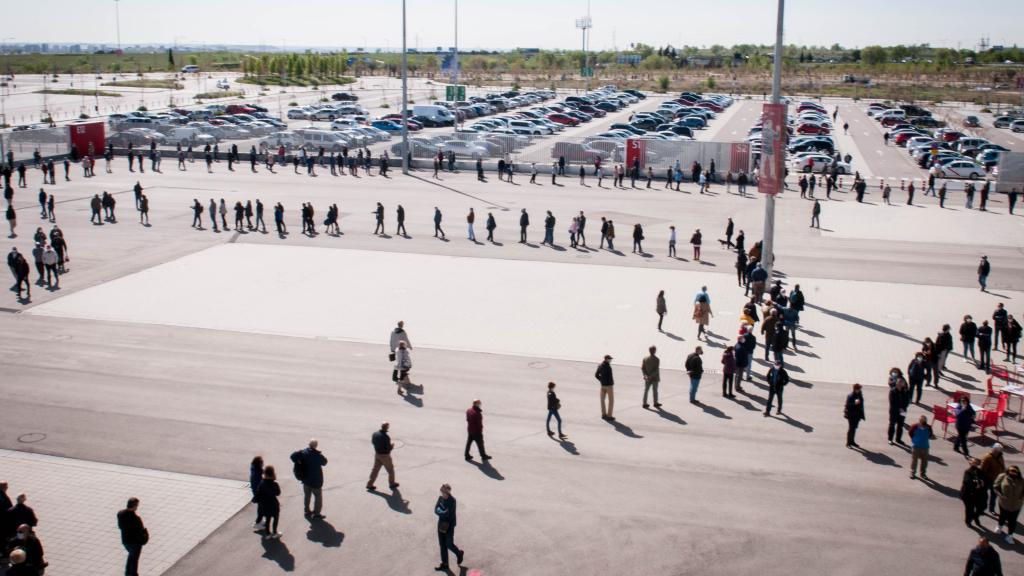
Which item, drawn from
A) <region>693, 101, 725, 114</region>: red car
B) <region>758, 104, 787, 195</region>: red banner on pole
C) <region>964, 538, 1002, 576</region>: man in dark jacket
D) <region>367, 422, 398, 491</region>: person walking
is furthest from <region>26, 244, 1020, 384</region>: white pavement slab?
<region>693, 101, 725, 114</region>: red car

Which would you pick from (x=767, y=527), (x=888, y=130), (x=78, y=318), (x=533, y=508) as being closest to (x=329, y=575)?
(x=533, y=508)

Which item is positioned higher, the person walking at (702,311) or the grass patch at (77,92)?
the grass patch at (77,92)

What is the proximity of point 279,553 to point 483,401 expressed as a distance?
606cm

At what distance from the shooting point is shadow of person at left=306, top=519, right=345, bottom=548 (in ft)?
39.9

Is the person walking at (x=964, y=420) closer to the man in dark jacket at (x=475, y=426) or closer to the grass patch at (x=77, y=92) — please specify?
the man in dark jacket at (x=475, y=426)

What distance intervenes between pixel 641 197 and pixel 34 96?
266ft

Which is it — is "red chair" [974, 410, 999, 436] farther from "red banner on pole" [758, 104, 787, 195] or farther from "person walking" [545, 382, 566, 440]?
"red banner on pole" [758, 104, 787, 195]

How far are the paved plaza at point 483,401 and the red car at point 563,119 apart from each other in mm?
41427

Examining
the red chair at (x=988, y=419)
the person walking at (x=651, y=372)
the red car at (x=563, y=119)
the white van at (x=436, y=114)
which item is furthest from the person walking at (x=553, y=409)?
the red car at (x=563, y=119)

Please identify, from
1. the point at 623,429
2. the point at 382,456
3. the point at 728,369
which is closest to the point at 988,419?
the point at 728,369

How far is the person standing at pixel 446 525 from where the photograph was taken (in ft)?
37.0

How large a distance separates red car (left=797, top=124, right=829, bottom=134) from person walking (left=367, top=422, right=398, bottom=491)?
5971cm

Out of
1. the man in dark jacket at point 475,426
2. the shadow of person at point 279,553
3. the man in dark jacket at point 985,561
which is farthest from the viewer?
the man in dark jacket at point 475,426

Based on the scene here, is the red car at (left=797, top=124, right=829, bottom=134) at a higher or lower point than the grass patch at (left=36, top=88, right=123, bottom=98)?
lower
